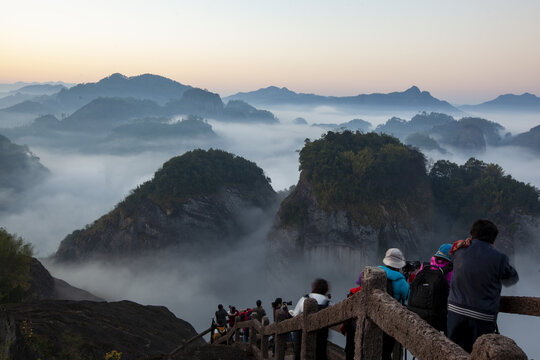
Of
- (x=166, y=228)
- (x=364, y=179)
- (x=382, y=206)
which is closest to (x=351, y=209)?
(x=382, y=206)

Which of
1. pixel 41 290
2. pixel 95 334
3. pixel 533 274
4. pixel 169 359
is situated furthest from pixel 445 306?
pixel 533 274

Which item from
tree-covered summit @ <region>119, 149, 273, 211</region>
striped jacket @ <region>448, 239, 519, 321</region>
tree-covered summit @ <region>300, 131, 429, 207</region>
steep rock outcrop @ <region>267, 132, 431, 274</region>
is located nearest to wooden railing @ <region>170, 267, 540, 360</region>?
striped jacket @ <region>448, 239, 519, 321</region>

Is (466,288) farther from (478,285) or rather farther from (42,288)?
(42,288)

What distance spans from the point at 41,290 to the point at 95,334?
30192mm

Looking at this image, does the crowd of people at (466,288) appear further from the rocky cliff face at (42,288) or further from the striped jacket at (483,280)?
the rocky cliff face at (42,288)

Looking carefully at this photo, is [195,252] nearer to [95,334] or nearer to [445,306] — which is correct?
[95,334]

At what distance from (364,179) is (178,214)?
103 ft

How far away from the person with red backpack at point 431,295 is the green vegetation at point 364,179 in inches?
1954

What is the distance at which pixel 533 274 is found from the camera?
2079 inches

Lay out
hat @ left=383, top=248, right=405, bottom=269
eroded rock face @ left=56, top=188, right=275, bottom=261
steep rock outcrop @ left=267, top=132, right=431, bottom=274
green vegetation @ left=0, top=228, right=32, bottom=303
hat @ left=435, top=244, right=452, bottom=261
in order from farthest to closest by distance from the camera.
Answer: eroded rock face @ left=56, top=188, right=275, bottom=261 → steep rock outcrop @ left=267, top=132, right=431, bottom=274 → green vegetation @ left=0, top=228, right=32, bottom=303 → hat @ left=383, top=248, right=405, bottom=269 → hat @ left=435, top=244, right=452, bottom=261

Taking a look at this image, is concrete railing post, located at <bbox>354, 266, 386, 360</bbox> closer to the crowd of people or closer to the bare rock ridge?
the crowd of people

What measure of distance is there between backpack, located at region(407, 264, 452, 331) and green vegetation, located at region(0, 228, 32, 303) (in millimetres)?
32300

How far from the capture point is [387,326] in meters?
2.99

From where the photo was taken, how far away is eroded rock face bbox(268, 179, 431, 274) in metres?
51.8
